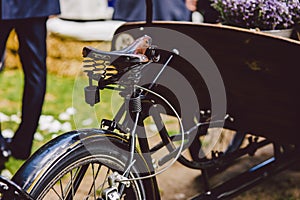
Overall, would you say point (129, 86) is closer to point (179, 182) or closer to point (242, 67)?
point (242, 67)

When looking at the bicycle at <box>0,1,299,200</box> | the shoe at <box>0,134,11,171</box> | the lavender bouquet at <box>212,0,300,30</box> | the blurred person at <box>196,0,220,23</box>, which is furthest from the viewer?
the shoe at <box>0,134,11,171</box>

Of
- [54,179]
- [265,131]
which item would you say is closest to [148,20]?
[265,131]

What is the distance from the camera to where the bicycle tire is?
6.23ft

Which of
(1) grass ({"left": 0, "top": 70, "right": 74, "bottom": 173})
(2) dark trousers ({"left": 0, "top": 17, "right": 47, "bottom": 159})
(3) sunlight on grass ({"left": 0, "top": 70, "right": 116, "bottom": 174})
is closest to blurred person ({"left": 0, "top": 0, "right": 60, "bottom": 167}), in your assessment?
(2) dark trousers ({"left": 0, "top": 17, "right": 47, "bottom": 159})

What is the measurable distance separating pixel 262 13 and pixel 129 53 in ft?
2.47

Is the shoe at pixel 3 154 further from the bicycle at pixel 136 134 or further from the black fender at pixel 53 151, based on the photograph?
the black fender at pixel 53 151

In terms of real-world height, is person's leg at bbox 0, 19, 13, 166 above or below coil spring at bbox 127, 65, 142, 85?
below

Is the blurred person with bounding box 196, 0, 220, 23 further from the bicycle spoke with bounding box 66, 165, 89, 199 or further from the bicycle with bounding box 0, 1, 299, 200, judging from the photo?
the bicycle spoke with bounding box 66, 165, 89, 199

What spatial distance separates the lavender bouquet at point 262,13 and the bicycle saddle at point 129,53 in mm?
598

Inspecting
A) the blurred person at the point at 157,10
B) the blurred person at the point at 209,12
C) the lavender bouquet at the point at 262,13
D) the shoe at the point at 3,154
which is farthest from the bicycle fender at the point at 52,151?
the shoe at the point at 3,154

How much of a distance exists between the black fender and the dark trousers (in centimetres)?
175

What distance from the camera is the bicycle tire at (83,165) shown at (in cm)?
190

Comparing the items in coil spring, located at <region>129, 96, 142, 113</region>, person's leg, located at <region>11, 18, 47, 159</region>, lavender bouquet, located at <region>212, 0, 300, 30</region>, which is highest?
lavender bouquet, located at <region>212, 0, 300, 30</region>

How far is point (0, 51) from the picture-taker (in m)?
3.80
